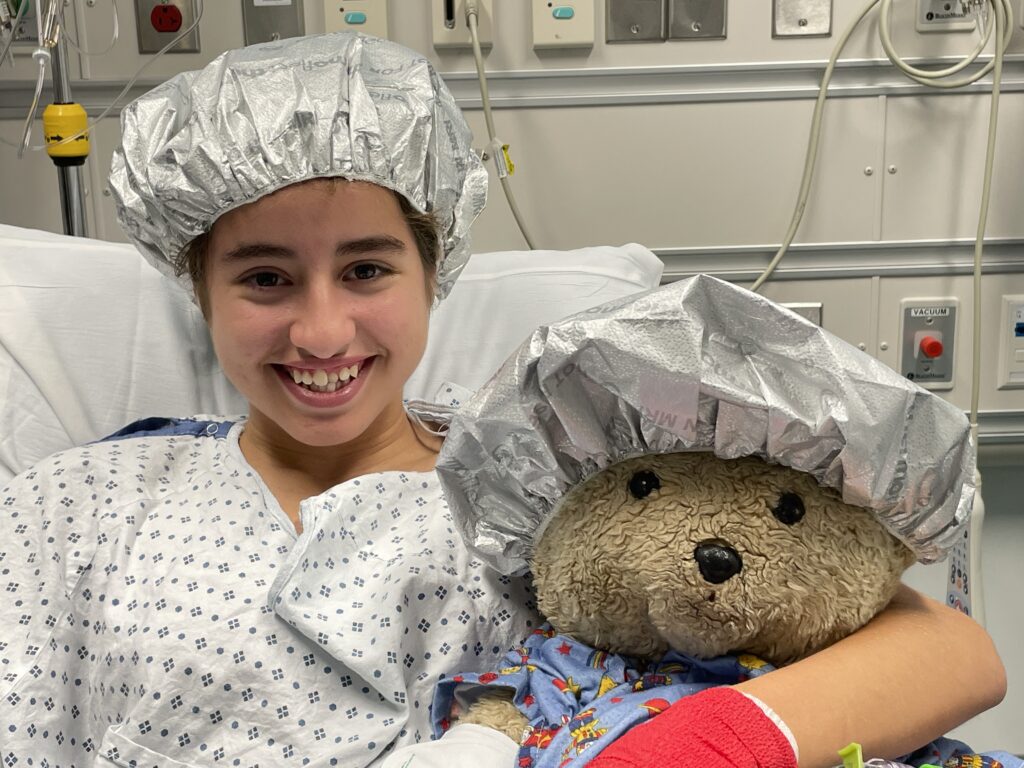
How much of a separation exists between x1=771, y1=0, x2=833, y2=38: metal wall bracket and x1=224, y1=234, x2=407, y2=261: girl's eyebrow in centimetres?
95

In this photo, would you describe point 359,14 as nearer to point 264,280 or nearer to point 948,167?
point 264,280

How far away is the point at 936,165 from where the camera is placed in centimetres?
179

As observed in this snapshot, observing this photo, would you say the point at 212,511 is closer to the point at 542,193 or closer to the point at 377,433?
the point at 377,433

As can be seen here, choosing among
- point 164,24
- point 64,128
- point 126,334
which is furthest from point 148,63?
point 126,334

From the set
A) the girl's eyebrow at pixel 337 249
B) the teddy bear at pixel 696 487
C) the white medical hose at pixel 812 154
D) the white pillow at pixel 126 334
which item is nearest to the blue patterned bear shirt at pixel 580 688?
the teddy bear at pixel 696 487

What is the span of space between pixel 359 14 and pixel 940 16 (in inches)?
37.0

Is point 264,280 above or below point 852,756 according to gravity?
above

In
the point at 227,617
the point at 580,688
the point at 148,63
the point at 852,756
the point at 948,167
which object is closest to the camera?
the point at 852,756

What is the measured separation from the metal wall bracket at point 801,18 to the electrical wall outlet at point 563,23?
31 centimetres

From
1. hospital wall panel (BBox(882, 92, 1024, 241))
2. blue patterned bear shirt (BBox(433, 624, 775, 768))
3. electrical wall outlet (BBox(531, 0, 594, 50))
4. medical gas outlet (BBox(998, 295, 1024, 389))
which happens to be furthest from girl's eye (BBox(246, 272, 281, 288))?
medical gas outlet (BBox(998, 295, 1024, 389))

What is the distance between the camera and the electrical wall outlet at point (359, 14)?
67.2 inches

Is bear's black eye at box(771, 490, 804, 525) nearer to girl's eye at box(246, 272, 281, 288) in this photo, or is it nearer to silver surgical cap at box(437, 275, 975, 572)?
silver surgical cap at box(437, 275, 975, 572)

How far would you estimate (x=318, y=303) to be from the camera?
106 centimetres

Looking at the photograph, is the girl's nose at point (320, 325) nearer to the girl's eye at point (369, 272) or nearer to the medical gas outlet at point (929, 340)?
the girl's eye at point (369, 272)
